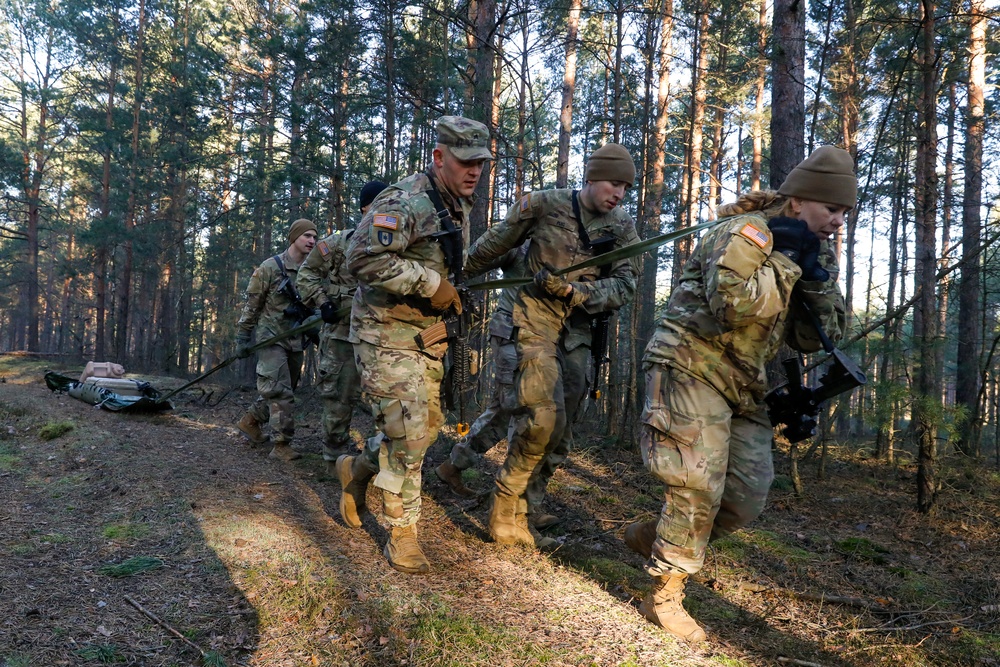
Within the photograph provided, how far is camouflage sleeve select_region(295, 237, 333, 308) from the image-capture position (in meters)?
6.50

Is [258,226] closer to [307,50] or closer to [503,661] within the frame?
[307,50]

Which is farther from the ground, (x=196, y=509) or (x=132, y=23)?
(x=132, y=23)

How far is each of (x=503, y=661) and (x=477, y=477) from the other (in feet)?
11.0

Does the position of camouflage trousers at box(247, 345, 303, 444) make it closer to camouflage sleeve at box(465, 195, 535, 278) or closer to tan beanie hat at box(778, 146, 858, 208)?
camouflage sleeve at box(465, 195, 535, 278)

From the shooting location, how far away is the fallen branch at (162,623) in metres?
2.80

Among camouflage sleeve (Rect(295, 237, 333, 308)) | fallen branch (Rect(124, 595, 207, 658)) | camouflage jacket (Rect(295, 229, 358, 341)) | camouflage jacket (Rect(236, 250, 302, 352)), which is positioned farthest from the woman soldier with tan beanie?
camouflage jacket (Rect(236, 250, 302, 352))

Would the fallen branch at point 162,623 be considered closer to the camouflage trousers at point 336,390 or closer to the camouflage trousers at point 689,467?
the camouflage trousers at point 689,467

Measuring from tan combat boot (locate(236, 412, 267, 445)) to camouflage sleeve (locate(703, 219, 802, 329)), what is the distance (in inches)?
234

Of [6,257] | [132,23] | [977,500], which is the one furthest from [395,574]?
[6,257]

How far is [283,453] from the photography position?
6844mm

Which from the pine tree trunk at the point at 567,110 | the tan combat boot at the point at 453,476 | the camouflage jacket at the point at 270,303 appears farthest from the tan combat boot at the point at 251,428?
the pine tree trunk at the point at 567,110

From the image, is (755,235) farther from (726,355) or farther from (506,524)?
(506,524)

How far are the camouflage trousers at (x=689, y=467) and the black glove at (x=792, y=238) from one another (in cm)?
75

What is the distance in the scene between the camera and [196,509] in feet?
15.1
